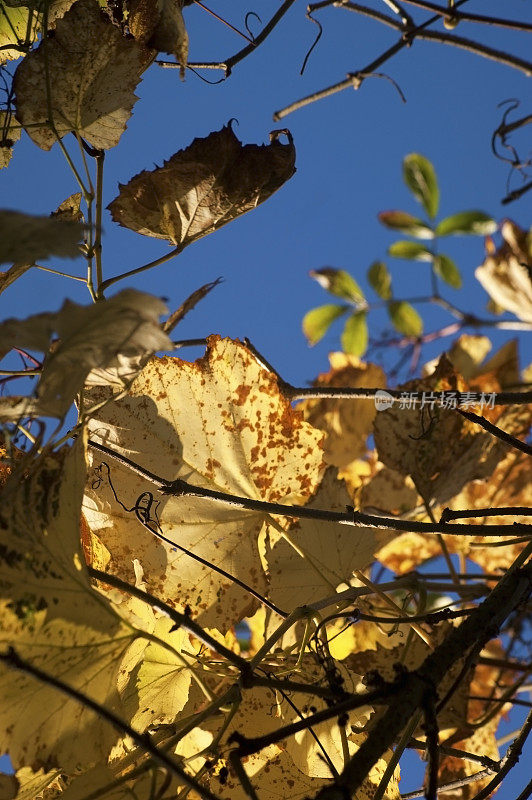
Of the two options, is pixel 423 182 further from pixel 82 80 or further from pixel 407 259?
pixel 82 80

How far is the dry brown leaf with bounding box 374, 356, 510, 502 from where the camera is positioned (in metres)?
0.52

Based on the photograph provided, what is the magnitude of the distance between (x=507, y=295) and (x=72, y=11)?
Result: 511 millimetres

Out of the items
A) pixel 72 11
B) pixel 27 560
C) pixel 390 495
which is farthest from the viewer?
pixel 390 495

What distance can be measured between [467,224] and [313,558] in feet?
2.37

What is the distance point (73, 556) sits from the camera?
278 millimetres

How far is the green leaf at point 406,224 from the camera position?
3.39 ft

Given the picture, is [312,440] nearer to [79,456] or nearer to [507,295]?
[79,456]

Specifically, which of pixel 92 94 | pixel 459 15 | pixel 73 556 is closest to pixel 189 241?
pixel 92 94

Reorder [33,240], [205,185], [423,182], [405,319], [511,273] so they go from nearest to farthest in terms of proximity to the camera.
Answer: [33,240] < [205,185] < [511,273] < [423,182] < [405,319]

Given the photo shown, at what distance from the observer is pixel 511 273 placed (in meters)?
0.74

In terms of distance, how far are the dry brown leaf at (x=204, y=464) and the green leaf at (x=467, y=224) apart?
2.20ft

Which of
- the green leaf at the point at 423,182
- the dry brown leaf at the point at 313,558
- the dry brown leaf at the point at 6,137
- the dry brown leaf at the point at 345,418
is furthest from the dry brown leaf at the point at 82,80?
the green leaf at the point at 423,182

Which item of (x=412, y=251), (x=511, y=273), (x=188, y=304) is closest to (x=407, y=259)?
(x=412, y=251)

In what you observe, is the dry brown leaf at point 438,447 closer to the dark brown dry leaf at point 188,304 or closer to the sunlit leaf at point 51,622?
the dark brown dry leaf at point 188,304
